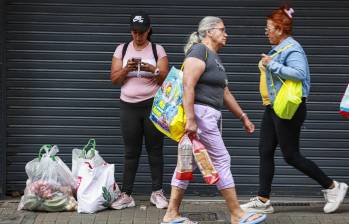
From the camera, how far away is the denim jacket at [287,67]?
7141mm

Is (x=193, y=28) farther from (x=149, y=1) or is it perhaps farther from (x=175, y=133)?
(x=175, y=133)

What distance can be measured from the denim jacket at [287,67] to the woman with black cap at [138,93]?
3.67ft

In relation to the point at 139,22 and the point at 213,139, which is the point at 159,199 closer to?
the point at 213,139

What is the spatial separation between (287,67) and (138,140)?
67.1 inches

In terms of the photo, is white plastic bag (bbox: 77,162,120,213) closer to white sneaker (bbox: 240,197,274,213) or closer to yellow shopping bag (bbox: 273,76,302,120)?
white sneaker (bbox: 240,197,274,213)

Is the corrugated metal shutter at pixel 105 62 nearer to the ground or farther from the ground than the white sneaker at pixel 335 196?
farther from the ground

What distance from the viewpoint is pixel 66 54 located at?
835cm

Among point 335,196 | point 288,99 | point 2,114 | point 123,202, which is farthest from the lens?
point 2,114

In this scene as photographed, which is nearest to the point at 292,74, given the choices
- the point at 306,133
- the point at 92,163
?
the point at 306,133

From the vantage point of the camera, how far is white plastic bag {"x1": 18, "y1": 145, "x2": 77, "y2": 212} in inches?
303

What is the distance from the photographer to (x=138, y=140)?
794cm

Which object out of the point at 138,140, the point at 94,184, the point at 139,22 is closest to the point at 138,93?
the point at 138,140

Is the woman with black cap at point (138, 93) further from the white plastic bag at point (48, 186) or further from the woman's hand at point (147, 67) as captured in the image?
the white plastic bag at point (48, 186)

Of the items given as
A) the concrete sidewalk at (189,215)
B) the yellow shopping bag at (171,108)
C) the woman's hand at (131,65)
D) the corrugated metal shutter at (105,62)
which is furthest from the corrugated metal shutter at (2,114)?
the yellow shopping bag at (171,108)
